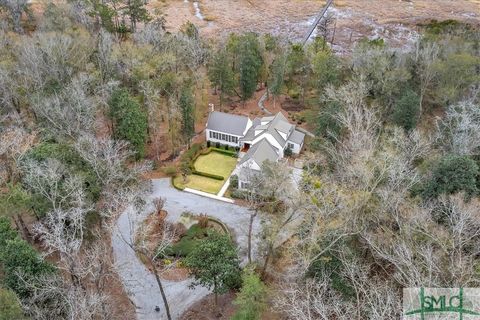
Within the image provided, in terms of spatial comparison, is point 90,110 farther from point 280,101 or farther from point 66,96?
point 280,101

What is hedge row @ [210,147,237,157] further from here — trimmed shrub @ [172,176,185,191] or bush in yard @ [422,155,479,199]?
bush in yard @ [422,155,479,199]

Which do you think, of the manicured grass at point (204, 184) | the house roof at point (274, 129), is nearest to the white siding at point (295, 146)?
the house roof at point (274, 129)

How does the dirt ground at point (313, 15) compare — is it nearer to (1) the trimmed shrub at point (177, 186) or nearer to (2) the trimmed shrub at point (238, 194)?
(1) the trimmed shrub at point (177, 186)

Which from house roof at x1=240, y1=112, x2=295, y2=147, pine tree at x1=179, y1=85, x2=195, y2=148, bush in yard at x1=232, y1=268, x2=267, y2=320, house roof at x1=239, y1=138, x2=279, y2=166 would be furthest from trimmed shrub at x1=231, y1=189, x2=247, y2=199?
bush in yard at x1=232, y1=268, x2=267, y2=320

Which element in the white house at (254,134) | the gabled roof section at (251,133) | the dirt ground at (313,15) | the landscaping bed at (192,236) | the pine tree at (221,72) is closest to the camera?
the landscaping bed at (192,236)

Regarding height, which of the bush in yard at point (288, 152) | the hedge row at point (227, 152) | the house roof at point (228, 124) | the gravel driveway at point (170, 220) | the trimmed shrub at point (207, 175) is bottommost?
the gravel driveway at point (170, 220)

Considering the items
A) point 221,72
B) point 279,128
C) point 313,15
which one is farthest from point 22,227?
point 313,15

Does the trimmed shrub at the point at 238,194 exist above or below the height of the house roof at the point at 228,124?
below
